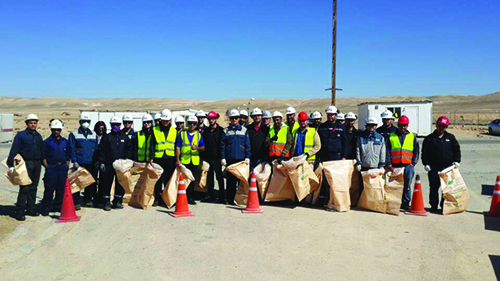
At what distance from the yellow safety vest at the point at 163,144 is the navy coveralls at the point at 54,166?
165cm

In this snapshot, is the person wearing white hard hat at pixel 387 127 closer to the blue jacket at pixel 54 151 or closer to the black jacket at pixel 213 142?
the black jacket at pixel 213 142

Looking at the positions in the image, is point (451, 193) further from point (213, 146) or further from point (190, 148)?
point (190, 148)

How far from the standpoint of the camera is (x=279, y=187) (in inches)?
355

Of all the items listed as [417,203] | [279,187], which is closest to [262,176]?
[279,187]

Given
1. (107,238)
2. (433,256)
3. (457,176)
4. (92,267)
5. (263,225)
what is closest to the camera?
(92,267)

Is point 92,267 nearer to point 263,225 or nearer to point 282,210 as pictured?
point 263,225

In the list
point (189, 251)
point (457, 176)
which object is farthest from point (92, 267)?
point (457, 176)

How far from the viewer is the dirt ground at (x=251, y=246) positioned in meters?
5.48

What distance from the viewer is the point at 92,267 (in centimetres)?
562

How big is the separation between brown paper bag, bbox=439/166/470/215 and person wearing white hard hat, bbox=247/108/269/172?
3.35 m

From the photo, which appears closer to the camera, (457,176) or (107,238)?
(107,238)

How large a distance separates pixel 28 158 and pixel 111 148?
1.45m

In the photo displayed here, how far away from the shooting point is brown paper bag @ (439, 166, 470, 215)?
8.43m

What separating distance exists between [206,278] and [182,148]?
4.33 metres
